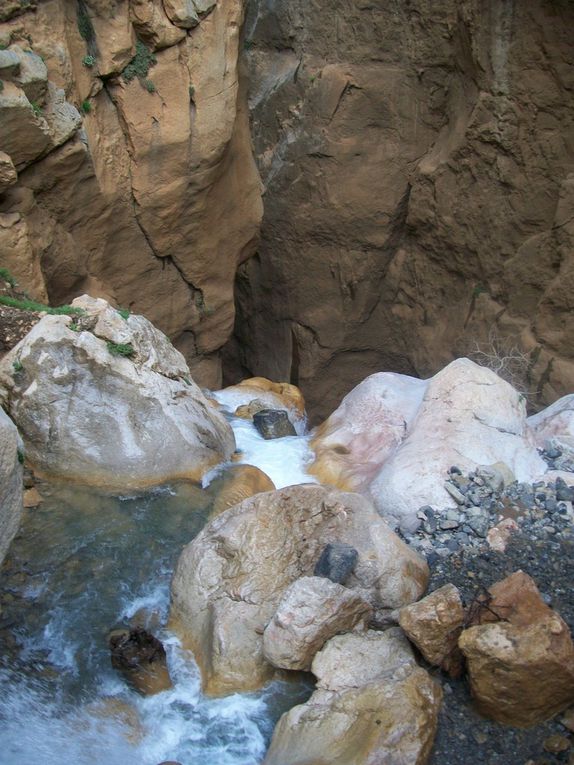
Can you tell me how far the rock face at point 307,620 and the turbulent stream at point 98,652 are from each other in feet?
0.91

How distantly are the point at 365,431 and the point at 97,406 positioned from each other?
2.87m

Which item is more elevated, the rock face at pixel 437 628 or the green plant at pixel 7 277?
the green plant at pixel 7 277

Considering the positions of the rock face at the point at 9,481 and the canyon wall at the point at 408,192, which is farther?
the canyon wall at the point at 408,192

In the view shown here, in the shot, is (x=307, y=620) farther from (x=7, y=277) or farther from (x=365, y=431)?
(x=7, y=277)

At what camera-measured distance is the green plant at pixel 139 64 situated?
372 inches

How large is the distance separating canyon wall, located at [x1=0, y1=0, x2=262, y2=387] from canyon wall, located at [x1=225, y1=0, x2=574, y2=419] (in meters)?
2.72

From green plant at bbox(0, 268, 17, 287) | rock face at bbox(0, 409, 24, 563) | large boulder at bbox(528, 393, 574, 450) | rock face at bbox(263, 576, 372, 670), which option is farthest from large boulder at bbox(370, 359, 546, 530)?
green plant at bbox(0, 268, 17, 287)

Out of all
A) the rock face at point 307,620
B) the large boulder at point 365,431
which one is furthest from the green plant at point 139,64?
the rock face at point 307,620

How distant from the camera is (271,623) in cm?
504

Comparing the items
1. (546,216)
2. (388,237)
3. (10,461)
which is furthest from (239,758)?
(388,237)

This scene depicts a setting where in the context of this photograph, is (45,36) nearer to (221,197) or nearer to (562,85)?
(221,197)

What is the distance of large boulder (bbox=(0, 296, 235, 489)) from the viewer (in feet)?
23.0

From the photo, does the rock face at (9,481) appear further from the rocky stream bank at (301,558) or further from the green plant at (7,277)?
the green plant at (7,277)

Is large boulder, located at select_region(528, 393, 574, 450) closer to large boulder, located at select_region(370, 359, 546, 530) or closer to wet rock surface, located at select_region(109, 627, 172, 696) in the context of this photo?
large boulder, located at select_region(370, 359, 546, 530)
